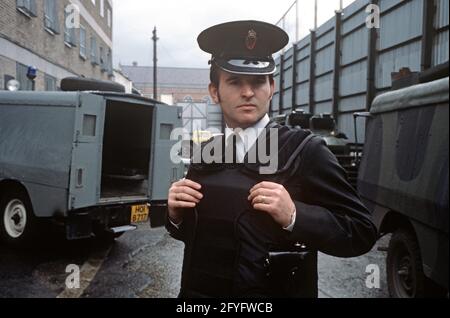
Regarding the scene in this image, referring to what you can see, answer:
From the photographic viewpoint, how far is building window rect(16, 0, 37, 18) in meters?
10.4

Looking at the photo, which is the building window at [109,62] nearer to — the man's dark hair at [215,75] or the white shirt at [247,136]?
the man's dark hair at [215,75]

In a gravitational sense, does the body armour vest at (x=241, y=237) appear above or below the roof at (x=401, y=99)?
below

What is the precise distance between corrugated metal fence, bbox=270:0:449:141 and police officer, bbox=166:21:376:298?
5.11 metres

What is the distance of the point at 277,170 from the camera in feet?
3.77

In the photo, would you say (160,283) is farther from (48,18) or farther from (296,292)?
(48,18)

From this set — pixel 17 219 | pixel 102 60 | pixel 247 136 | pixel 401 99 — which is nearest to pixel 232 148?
pixel 247 136

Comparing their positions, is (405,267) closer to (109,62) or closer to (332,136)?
(332,136)

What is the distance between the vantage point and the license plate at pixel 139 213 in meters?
6.23

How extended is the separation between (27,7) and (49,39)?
8.10 feet

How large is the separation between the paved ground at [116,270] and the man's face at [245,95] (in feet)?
10.6

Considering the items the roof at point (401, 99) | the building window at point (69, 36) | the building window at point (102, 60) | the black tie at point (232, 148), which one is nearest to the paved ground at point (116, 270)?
the roof at point (401, 99)

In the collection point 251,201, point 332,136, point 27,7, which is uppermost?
point 27,7

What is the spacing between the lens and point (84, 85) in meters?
6.47

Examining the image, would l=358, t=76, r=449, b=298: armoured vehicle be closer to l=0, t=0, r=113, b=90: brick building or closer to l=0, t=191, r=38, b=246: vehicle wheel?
l=0, t=191, r=38, b=246: vehicle wheel
